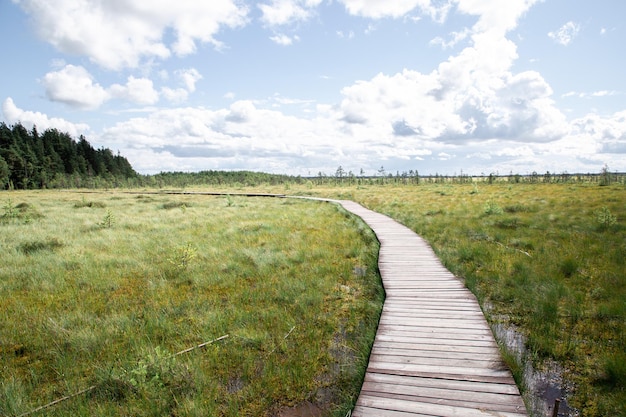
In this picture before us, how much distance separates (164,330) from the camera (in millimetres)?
5496

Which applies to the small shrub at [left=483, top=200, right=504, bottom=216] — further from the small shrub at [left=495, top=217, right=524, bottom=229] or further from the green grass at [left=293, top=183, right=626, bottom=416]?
the green grass at [left=293, top=183, right=626, bottom=416]

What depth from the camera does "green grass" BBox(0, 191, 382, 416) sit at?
391cm

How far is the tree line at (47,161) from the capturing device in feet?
196

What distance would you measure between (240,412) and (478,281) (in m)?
5.96

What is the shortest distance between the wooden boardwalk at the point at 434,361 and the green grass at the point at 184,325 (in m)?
0.36

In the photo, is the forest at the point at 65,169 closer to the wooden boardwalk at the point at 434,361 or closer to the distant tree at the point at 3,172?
the distant tree at the point at 3,172

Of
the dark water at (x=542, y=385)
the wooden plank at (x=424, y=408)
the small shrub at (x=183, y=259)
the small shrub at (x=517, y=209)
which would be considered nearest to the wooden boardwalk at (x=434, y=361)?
the wooden plank at (x=424, y=408)

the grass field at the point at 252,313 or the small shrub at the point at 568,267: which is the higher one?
the small shrub at the point at 568,267

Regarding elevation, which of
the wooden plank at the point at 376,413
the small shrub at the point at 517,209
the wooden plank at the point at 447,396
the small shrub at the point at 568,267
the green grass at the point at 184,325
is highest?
the small shrub at the point at 517,209

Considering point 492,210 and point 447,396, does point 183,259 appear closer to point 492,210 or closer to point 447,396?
point 447,396

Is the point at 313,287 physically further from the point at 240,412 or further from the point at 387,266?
the point at 240,412

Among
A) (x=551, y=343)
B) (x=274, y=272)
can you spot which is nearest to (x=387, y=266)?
(x=274, y=272)

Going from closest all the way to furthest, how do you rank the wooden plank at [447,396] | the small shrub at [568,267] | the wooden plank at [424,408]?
1. the wooden plank at [424,408]
2. the wooden plank at [447,396]
3. the small shrub at [568,267]

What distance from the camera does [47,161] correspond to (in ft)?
217
